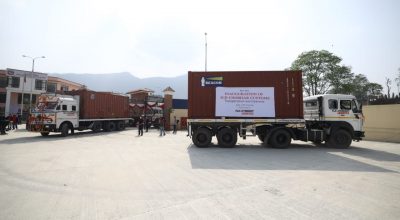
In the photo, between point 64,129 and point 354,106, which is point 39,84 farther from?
point 354,106

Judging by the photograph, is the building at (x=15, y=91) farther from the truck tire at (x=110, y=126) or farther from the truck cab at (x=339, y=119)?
the truck cab at (x=339, y=119)

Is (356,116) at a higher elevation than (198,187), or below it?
higher

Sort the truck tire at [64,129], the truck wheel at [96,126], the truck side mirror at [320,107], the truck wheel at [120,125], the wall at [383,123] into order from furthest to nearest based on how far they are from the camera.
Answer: the truck wheel at [120,125], the truck wheel at [96,126], the truck tire at [64,129], the wall at [383,123], the truck side mirror at [320,107]

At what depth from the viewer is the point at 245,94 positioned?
12.6m

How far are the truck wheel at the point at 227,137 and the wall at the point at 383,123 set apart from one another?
1185 cm

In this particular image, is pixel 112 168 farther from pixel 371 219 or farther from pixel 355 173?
pixel 355 173

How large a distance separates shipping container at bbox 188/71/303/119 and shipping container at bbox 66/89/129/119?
11.5 meters

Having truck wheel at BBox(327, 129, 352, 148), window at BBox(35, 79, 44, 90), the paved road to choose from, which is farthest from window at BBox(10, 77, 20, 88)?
truck wheel at BBox(327, 129, 352, 148)

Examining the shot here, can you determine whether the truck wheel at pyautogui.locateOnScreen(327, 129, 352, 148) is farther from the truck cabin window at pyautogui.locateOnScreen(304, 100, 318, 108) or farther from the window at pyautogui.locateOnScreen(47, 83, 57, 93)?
the window at pyautogui.locateOnScreen(47, 83, 57, 93)

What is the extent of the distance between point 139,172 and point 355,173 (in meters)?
6.51

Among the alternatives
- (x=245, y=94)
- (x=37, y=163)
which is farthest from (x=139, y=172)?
(x=245, y=94)

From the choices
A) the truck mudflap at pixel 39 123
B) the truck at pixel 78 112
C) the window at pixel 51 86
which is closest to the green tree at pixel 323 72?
the truck at pixel 78 112

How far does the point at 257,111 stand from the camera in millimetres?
12586

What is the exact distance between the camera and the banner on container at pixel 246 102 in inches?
494
